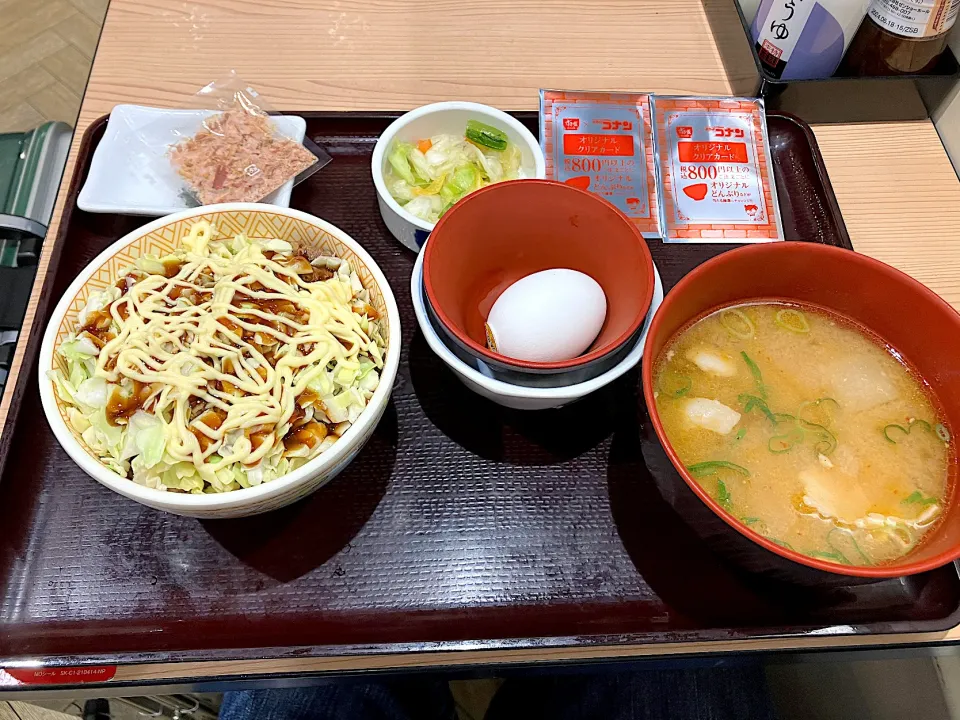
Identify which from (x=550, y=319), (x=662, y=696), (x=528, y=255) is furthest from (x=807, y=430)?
(x=662, y=696)

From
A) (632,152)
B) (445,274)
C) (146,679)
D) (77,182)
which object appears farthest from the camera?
(632,152)

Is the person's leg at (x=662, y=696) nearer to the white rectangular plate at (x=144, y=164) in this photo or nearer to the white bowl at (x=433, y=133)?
the white bowl at (x=433, y=133)

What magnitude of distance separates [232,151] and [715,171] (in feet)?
3.27

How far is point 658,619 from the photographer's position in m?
0.98

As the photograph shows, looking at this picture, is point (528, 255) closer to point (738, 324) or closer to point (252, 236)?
point (738, 324)

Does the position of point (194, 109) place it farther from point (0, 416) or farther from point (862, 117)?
point (862, 117)

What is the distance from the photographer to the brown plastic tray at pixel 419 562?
3.12 ft

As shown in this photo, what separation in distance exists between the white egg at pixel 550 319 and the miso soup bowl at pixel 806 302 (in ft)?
0.45

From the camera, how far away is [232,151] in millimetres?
1294

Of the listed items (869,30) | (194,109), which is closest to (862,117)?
(869,30)

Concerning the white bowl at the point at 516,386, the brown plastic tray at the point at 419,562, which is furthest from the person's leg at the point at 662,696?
the white bowl at the point at 516,386

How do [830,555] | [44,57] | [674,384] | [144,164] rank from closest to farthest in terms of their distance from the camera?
[830,555] < [674,384] < [144,164] < [44,57]

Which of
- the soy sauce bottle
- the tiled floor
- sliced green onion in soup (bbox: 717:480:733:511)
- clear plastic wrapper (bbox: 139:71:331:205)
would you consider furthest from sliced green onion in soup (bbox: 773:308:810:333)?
the tiled floor

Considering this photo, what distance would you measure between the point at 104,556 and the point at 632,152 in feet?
4.04
